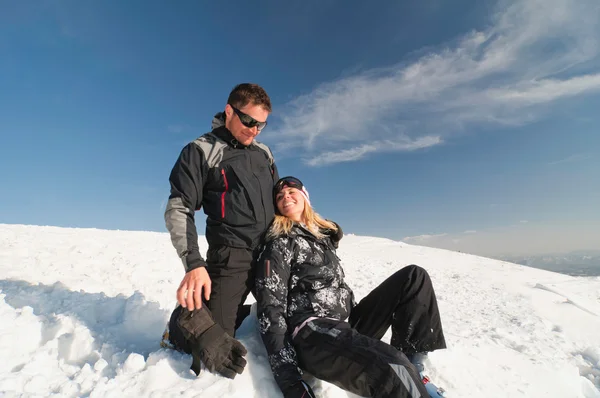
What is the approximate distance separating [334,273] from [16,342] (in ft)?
10.6

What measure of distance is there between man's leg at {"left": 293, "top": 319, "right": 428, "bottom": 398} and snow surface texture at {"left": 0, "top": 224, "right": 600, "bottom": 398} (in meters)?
0.34

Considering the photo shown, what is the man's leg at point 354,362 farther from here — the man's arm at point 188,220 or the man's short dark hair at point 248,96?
the man's short dark hair at point 248,96

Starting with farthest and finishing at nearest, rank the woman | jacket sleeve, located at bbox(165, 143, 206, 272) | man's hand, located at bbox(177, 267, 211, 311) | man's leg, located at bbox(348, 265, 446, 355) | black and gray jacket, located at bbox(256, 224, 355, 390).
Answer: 1. man's leg, located at bbox(348, 265, 446, 355)
2. jacket sleeve, located at bbox(165, 143, 206, 272)
3. man's hand, located at bbox(177, 267, 211, 311)
4. black and gray jacket, located at bbox(256, 224, 355, 390)
5. the woman

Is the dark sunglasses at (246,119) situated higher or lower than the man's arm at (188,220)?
higher

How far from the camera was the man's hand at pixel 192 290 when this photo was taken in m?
2.64

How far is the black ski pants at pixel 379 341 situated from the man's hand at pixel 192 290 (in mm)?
899

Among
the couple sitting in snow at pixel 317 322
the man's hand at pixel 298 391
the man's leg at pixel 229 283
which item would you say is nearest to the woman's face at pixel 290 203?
the couple sitting in snow at pixel 317 322

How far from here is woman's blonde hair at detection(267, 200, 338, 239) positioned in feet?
10.4

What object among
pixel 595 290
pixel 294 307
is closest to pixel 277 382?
pixel 294 307

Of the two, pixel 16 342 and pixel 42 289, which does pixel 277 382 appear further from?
pixel 42 289

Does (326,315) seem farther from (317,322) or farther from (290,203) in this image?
(290,203)

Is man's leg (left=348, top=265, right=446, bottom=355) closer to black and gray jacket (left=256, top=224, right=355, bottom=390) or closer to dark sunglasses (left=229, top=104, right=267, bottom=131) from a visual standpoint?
black and gray jacket (left=256, top=224, right=355, bottom=390)

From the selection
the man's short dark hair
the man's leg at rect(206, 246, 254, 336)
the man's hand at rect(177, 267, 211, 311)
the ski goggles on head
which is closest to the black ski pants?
the man's leg at rect(206, 246, 254, 336)

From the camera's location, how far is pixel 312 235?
3230 millimetres
